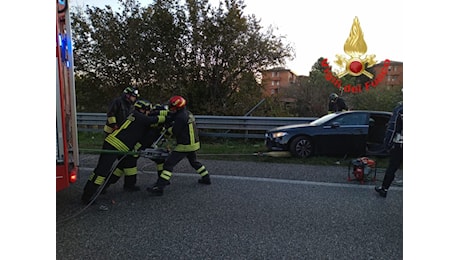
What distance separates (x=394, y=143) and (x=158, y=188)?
198cm

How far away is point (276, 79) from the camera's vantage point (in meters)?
1.95

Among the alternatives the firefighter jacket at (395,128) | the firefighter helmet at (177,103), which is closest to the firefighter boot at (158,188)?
the firefighter helmet at (177,103)

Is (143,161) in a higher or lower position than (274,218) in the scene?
higher

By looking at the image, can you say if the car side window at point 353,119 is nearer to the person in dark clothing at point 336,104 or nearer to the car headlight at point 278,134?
the person in dark clothing at point 336,104

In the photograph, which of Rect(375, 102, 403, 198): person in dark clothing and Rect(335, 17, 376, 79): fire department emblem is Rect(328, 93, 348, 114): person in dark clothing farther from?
Rect(375, 102, 403, 198): person in dark clothing

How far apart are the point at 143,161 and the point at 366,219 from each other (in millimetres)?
2203

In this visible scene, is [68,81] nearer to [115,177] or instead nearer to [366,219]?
[115,177]

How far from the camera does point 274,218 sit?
213cm

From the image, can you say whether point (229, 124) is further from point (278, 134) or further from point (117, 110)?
point (117, 110)

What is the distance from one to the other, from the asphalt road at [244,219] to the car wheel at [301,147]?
0.38 feet

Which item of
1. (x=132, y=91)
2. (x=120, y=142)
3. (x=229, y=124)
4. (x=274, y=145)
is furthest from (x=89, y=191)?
(x=274, y=145)

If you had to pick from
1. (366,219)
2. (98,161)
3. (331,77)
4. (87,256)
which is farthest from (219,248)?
(98,161)

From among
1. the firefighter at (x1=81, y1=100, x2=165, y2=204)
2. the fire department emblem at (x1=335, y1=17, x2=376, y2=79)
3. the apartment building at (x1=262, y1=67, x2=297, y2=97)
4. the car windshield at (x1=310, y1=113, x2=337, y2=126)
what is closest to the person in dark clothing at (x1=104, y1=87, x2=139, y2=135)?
the firefighter at (x1=81, y1=100, x2=165, y2=204)
